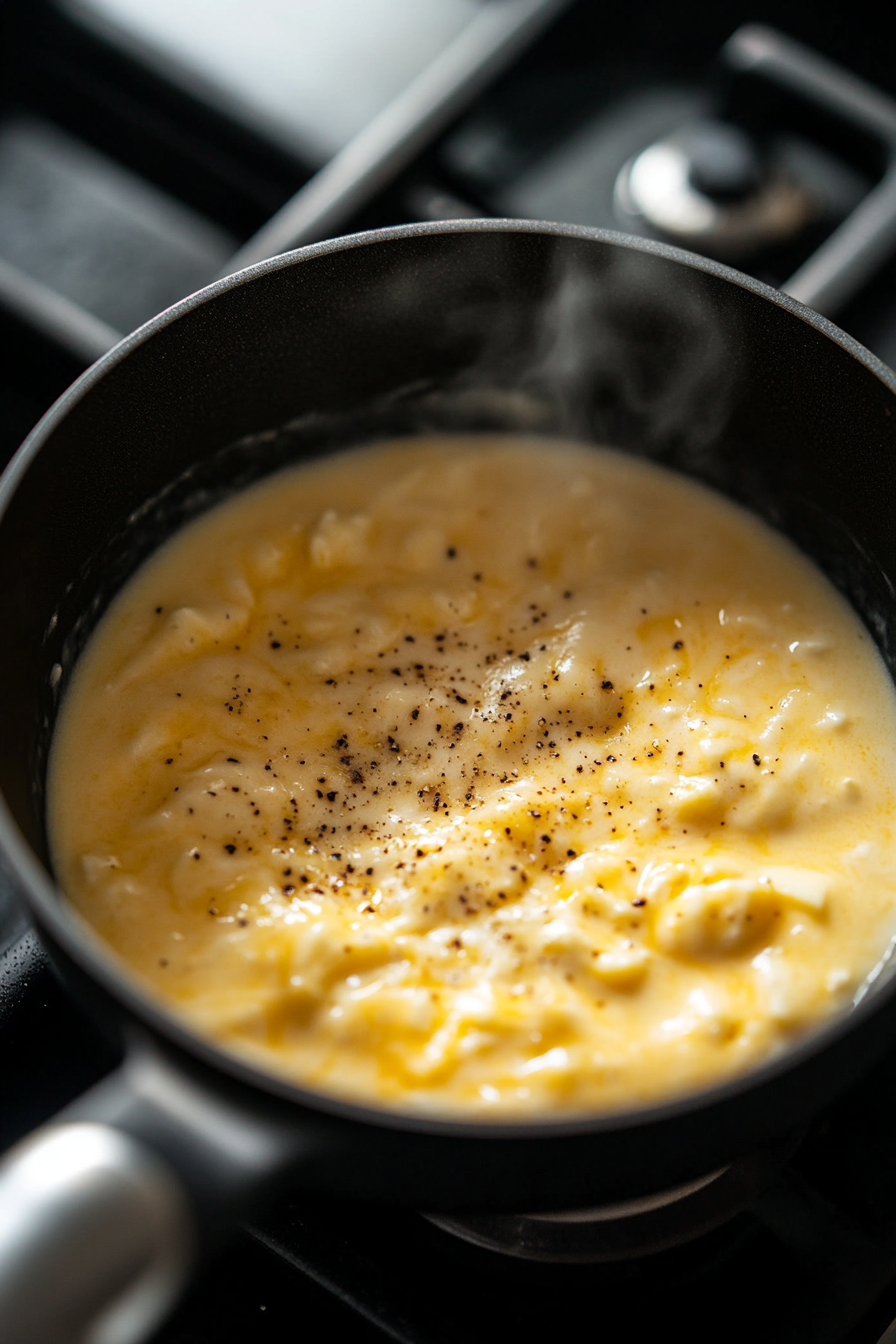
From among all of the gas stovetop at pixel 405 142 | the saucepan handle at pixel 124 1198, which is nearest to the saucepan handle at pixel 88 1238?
the saucepan handle at pixel 124 1198

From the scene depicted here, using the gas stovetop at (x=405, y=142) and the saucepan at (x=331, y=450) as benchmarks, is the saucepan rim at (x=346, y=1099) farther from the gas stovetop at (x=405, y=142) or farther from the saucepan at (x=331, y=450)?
the gas stovetop at (x=405, y=142)

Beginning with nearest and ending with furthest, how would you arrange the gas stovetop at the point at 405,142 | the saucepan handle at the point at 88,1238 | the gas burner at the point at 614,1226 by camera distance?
the saucepan handle at the point at 88,1238, the gas burner at the point at 614,1226, the gas stovetop at the point at 405,142

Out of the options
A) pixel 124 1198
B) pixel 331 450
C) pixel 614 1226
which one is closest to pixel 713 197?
pixel 331 450

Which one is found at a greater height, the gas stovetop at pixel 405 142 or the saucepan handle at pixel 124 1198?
the gas stovetop at pixel 405 142

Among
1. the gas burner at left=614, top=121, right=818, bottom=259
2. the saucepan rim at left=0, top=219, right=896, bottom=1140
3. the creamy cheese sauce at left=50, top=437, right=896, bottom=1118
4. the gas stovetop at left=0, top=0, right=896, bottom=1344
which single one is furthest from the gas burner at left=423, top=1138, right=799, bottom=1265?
the gas burner at left=614, top=121, right=818, bottom=259

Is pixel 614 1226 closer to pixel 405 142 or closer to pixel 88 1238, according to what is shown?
pixel 88 1238

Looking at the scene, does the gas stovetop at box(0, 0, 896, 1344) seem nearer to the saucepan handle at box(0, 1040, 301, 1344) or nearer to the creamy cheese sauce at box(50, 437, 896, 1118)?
the creamy cheese sauce at box(50, 437, 896, 1118)

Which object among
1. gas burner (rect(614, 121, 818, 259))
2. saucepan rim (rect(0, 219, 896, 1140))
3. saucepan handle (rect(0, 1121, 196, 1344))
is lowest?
saucepan handle (rect(0, 1121, 196, 1344))
